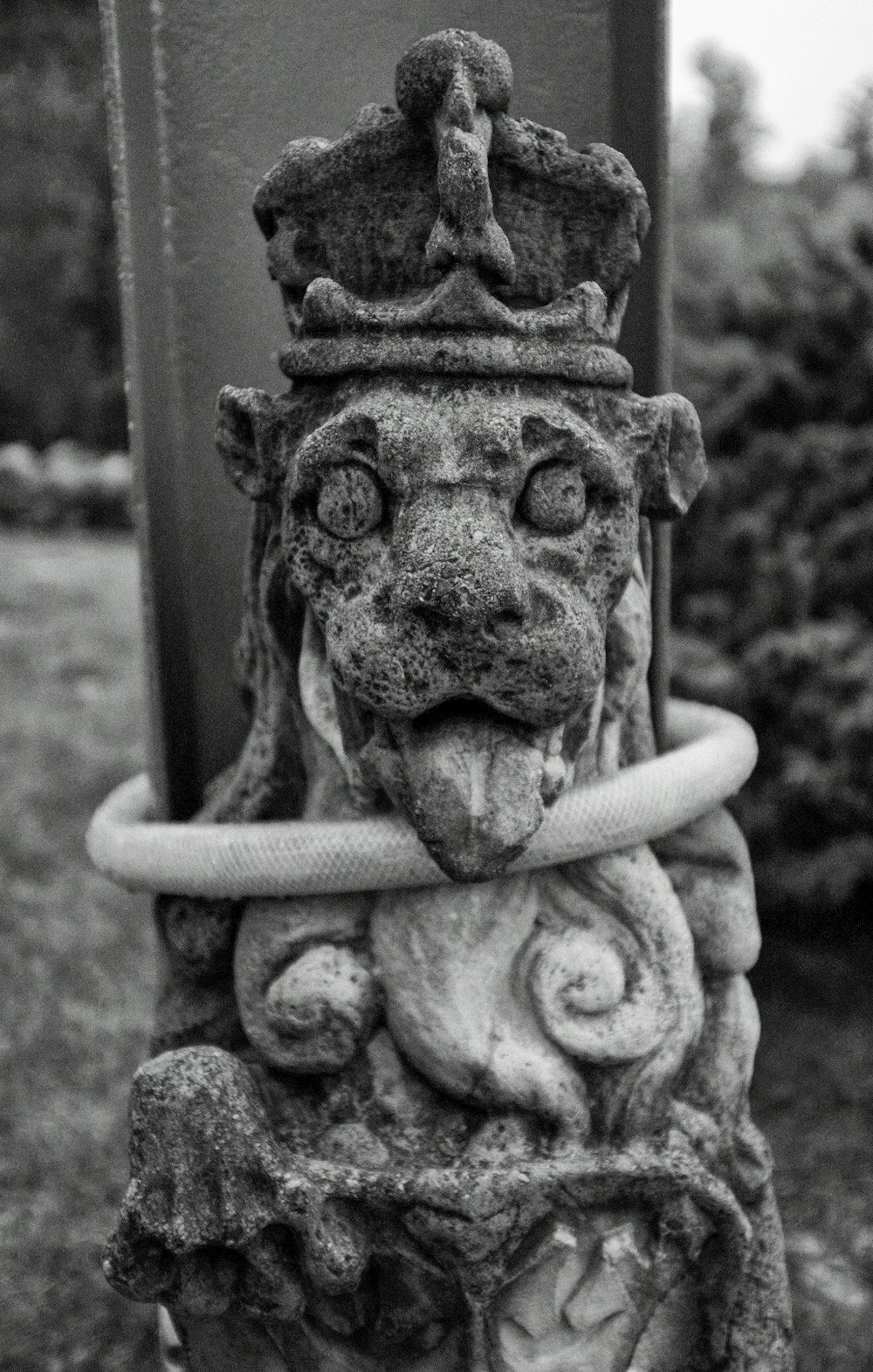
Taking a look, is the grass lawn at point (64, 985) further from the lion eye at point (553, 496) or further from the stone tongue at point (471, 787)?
the lion eye at point (553, 496)

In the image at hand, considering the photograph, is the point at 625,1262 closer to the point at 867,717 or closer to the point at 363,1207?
the point at 363,1207

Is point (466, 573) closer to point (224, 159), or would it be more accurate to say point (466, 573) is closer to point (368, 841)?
point (368, 841)

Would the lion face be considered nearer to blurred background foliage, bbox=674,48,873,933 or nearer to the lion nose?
the lion nose

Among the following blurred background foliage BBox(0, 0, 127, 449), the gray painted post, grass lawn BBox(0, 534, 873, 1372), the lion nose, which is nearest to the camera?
the lion nose

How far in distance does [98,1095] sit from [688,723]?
203 cm

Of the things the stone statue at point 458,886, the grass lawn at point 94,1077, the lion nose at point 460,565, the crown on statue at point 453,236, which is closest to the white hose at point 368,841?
the stone statue at point 458,886

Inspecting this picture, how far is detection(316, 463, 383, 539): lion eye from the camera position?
1.33m

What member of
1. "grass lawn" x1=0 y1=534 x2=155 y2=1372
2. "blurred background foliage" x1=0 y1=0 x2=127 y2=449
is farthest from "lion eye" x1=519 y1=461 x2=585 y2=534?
"blurred background foliage" x1=0 y1=0 x2=127 y2=449

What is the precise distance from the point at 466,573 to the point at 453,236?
0.33 metres

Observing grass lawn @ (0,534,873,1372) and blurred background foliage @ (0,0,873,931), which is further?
blurred background foliage @ (0,0,873,931)

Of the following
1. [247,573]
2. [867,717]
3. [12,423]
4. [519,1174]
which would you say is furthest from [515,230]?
[12,423]

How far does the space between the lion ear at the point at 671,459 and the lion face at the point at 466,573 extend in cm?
2

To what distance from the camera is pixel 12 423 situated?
1380 centimetres

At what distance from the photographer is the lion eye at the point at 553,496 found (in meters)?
1.32
